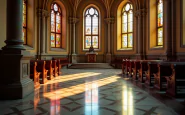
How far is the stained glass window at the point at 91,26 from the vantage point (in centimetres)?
1939

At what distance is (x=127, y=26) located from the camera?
1811 centimetres

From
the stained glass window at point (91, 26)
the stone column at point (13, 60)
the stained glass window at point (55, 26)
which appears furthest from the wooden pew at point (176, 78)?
the stained glass window at point (91, 26)

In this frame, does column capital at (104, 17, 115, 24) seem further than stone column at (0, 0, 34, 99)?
Yes

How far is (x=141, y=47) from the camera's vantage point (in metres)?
15.8

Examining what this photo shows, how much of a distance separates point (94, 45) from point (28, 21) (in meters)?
7.65

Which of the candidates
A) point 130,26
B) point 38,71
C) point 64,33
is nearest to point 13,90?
point 38,71

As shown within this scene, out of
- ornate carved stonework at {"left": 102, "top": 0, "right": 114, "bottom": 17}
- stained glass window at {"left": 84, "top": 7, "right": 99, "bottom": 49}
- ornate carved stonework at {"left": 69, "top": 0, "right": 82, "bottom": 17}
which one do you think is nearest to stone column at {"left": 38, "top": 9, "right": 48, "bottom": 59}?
ornate carved stonework at {"left": 69, "top": 0, "right": 82, "bottom": 17}

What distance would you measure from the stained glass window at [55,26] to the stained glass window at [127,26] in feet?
22.5

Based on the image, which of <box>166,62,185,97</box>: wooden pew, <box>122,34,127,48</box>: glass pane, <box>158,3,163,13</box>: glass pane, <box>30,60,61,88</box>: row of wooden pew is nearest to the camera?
<box>166,62,185,97</box>: wooden pew

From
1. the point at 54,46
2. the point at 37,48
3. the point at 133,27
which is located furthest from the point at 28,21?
the point at 133,27

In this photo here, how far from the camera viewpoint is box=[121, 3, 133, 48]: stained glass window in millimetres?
17812

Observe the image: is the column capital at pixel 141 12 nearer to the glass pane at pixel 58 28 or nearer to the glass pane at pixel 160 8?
the glass pane at pixel 160 8

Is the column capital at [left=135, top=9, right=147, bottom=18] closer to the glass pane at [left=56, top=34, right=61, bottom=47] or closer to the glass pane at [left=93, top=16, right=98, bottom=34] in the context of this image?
the glass pane at [left=93, top=16, right=98, bottom=34]

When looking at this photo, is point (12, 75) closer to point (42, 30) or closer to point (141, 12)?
point (42, 30)
